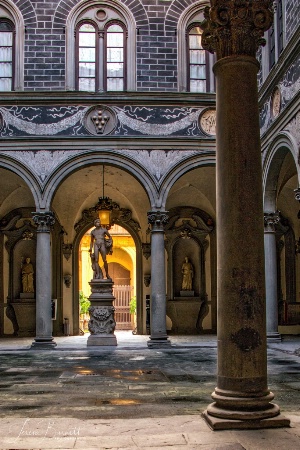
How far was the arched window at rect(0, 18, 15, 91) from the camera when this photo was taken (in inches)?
703

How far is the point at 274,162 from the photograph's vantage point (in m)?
16.0

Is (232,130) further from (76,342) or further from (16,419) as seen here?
(76,342)

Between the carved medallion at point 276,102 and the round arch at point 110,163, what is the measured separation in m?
3.76

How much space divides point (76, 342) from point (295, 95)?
935 centimetres

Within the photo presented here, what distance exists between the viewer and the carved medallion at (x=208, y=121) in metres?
17.7

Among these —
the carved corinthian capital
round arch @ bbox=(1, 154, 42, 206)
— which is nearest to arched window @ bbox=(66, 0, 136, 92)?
round arch @ bbox=(1, 154, 42, 206)

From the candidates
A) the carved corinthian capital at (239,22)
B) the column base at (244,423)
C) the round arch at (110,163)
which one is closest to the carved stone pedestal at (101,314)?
the round arch at (110,163)

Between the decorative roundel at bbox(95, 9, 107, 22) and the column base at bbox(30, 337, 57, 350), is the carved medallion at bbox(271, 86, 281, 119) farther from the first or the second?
the column base at bbox(30, 337, 57, 350)

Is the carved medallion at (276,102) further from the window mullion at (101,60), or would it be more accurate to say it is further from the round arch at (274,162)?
the window mullion at (101,60)

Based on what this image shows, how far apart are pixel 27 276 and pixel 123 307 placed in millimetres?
9230

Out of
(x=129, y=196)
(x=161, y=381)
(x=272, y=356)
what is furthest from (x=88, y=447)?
(x=129, y=196)

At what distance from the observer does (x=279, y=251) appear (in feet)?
71.8

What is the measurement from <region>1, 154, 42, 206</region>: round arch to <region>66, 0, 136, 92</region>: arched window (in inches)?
106

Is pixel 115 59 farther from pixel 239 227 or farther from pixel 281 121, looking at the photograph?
pixel 239 227
